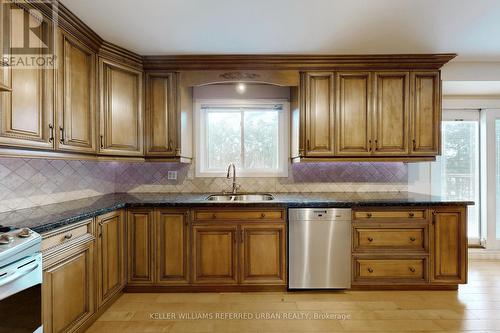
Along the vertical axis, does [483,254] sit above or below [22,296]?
below

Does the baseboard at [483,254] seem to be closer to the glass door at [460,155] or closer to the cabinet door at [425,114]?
the glass door at [460,155]

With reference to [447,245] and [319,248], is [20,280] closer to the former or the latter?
[319,248]

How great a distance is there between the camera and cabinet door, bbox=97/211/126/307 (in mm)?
2248

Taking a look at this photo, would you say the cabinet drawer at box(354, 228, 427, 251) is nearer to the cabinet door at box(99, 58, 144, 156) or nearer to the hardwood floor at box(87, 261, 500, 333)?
the hardwood floor at box(87, 261, 500, 333)

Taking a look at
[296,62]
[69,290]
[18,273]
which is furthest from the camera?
[296,62]

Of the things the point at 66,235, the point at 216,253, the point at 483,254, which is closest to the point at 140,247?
the point at 216,253

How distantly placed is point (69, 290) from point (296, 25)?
105 inches

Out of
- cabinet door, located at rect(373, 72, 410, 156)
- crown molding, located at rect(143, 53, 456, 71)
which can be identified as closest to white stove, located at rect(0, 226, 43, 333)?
crown molding, located at rect(143, 53, 456, 71)

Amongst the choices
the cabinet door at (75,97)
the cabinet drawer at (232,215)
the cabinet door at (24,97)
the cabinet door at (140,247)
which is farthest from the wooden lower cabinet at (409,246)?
the cabinet door at (24,97)

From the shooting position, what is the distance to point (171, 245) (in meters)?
2.67

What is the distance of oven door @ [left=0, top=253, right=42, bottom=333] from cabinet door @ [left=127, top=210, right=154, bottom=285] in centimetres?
113

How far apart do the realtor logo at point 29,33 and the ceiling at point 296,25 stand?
0.62 ft

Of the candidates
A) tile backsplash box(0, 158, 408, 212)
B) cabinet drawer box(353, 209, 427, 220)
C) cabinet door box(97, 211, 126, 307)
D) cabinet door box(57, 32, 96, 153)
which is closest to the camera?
cabinet door box(57, 32, 96, 153)

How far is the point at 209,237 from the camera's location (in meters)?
2.67
